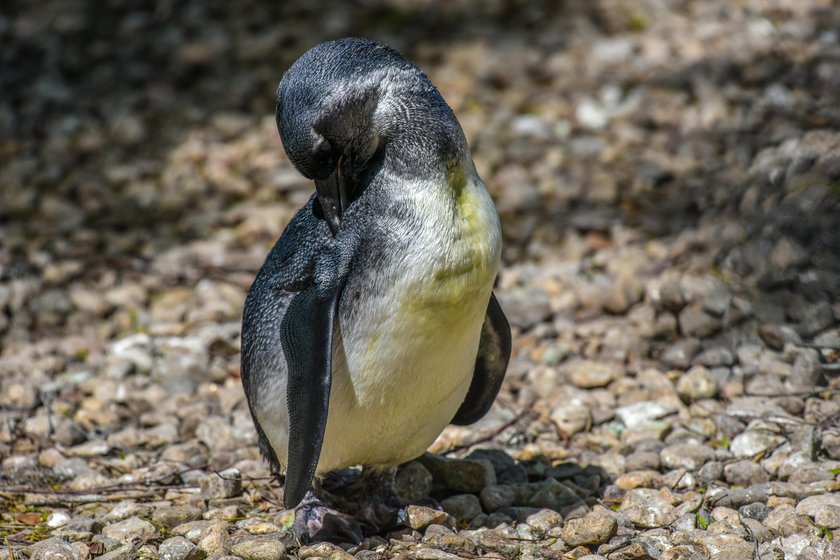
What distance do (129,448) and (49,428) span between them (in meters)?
0.31

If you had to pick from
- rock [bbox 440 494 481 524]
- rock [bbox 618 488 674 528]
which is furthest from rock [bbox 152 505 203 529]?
rock [bbox 618 488 674 528]

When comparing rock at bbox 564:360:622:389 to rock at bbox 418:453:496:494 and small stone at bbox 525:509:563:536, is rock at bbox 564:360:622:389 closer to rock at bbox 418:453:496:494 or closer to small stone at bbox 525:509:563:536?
rock at bbox 418:453:496:494

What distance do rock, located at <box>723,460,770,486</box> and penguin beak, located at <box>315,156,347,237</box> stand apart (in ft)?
4.64

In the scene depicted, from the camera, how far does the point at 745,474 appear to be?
3434mm

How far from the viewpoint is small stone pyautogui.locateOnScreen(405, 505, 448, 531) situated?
3.17 meters

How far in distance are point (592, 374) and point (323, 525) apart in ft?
4.89

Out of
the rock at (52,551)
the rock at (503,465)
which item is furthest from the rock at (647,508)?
the rock at (52,551)

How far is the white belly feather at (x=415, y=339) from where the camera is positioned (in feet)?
9.57

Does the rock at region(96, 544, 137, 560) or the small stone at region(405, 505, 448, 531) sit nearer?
the rock at region(96, 544, 137, 560)

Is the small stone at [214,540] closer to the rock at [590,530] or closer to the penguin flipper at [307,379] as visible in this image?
the penguin flipper at [307,379]

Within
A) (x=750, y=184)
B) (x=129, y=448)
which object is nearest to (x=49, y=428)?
(x=129, y=448)

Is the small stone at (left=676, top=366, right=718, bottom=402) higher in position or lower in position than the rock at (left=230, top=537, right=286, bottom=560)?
lower

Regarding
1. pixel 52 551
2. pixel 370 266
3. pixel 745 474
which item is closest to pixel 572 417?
pixel 745 474

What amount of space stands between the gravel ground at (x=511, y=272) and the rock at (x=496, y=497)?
0.4 inches
